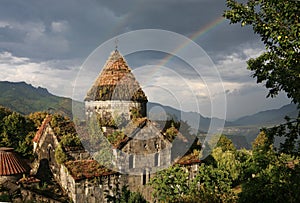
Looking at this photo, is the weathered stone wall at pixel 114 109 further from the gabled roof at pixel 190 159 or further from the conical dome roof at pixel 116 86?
the gabled roof at pixel 190 159

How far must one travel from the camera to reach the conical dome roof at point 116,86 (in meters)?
21.6

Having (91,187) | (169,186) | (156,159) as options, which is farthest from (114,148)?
(169,186)

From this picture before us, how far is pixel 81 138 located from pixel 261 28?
14519mm

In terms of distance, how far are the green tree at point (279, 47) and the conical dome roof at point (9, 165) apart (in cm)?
1457

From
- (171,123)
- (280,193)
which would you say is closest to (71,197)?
(171,123)

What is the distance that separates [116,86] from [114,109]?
1835 millimetres

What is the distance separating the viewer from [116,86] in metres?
21.7

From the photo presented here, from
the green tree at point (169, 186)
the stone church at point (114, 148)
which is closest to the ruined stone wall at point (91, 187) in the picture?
the stone church at point (114, 148)

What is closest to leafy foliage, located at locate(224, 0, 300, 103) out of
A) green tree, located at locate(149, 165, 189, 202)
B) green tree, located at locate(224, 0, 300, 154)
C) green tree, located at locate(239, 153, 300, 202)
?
green tree, located at locate(224, 0, 300, 154)

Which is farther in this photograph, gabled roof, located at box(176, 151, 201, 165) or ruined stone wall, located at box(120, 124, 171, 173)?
gabled roof, located at box(176, 151, 201, 165)

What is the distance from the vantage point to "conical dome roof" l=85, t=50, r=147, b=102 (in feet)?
70.8

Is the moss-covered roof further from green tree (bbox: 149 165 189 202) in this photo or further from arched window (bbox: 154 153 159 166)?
green tree (bbox: 149 165 189 202)

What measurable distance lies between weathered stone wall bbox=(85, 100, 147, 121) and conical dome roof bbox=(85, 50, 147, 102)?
0.32 meters

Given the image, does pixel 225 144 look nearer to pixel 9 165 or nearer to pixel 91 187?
pixel 91 187
